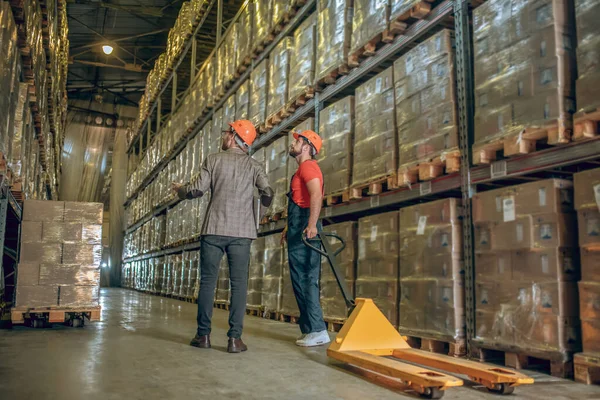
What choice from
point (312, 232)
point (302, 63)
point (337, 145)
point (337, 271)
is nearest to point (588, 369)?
point (337, 271)

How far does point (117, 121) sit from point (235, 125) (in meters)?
20.0

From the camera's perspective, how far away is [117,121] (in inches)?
892

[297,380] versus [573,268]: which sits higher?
[573,268]

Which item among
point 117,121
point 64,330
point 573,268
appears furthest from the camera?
point 117,121

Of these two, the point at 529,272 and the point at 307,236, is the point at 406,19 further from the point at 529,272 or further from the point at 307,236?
the point at 529,272

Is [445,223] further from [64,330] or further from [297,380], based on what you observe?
[64,330]

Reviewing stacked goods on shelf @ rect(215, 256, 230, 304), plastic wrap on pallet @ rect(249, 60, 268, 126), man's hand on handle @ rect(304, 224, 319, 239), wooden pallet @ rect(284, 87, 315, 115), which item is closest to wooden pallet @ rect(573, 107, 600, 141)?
man's hand on handle @ rect(304, 224, 319, 239)

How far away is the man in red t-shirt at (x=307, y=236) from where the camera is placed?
13.4 ft

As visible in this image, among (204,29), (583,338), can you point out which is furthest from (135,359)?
(204,29)

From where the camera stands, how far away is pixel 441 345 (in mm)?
3951

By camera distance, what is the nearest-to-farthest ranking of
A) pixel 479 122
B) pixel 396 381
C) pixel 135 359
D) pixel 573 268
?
pixel 396 381, pixel 573 268, pixel 135 359, pixel 479 122

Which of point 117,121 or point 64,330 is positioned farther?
point 117,121

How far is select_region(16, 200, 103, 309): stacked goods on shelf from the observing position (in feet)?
16.9

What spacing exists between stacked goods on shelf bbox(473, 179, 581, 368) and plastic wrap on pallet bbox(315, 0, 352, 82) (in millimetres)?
2565
